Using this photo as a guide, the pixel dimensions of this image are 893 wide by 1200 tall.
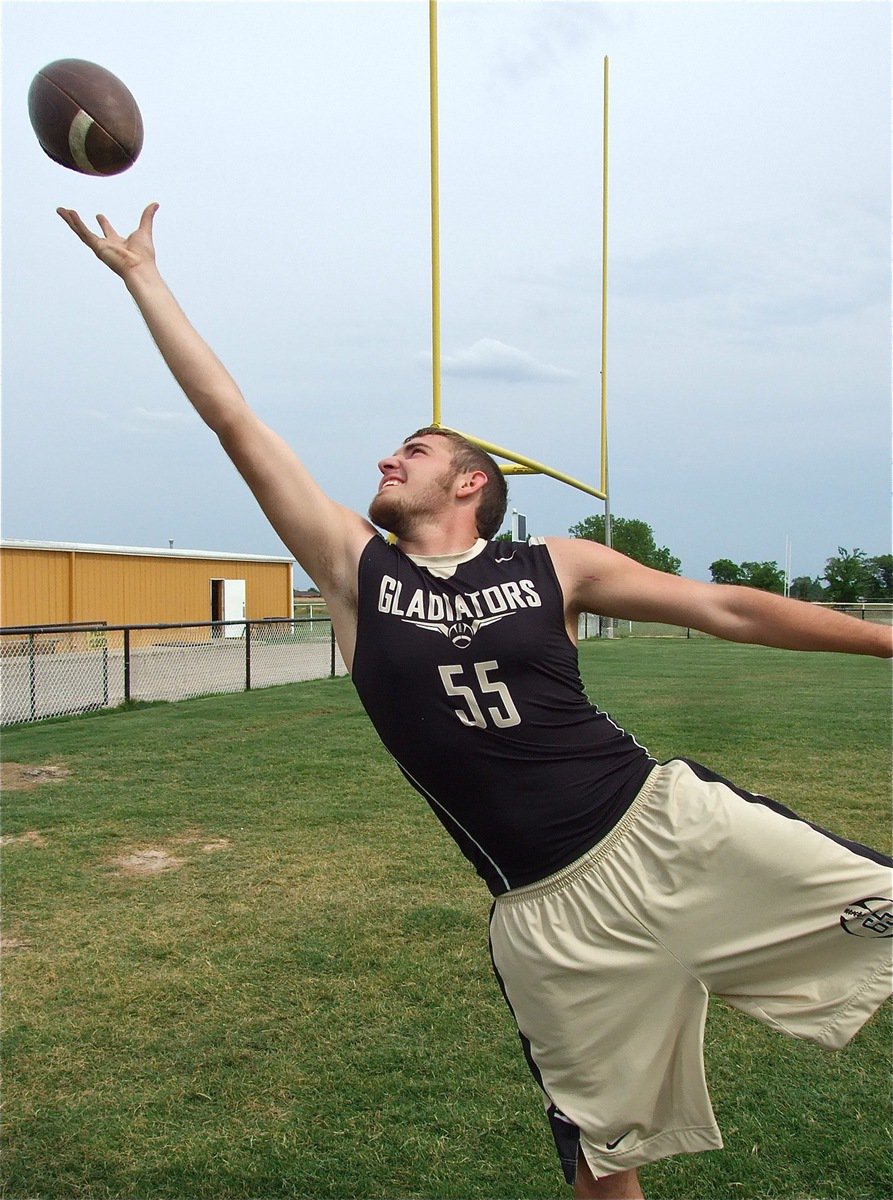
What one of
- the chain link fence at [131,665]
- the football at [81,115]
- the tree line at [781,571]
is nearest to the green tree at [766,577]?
the tree line at [781,571]

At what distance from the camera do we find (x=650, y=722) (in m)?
10.2

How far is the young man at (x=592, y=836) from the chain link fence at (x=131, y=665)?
8.77 meters

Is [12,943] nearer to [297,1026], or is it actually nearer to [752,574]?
[297,1026]

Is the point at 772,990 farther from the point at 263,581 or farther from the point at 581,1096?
the point at 263,581

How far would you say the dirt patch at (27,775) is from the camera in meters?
7.28

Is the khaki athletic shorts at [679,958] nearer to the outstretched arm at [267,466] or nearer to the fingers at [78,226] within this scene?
the outstretched arm at [267,466]

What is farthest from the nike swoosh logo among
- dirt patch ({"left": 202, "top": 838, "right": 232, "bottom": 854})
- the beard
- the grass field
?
dirt patch ({"left": 202, "top": 838, "right": 232, "bottom": 854})

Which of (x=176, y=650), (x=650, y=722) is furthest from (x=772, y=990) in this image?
(x=176, y=650)

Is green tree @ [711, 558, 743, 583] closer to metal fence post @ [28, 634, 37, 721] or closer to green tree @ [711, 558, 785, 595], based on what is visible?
green tree @ [711, 558, 785, 595]

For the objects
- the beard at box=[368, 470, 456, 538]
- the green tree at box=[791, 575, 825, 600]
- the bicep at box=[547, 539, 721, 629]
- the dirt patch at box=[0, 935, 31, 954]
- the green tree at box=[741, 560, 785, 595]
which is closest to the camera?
the bicep at box=[547, 539, 721, 629]

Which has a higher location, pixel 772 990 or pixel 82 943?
pixel 772 990

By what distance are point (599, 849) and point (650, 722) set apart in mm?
8474

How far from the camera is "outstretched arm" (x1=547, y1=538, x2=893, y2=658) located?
1.98m

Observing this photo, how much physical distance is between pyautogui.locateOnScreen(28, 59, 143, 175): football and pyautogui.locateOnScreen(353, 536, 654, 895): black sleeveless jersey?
1.70m
